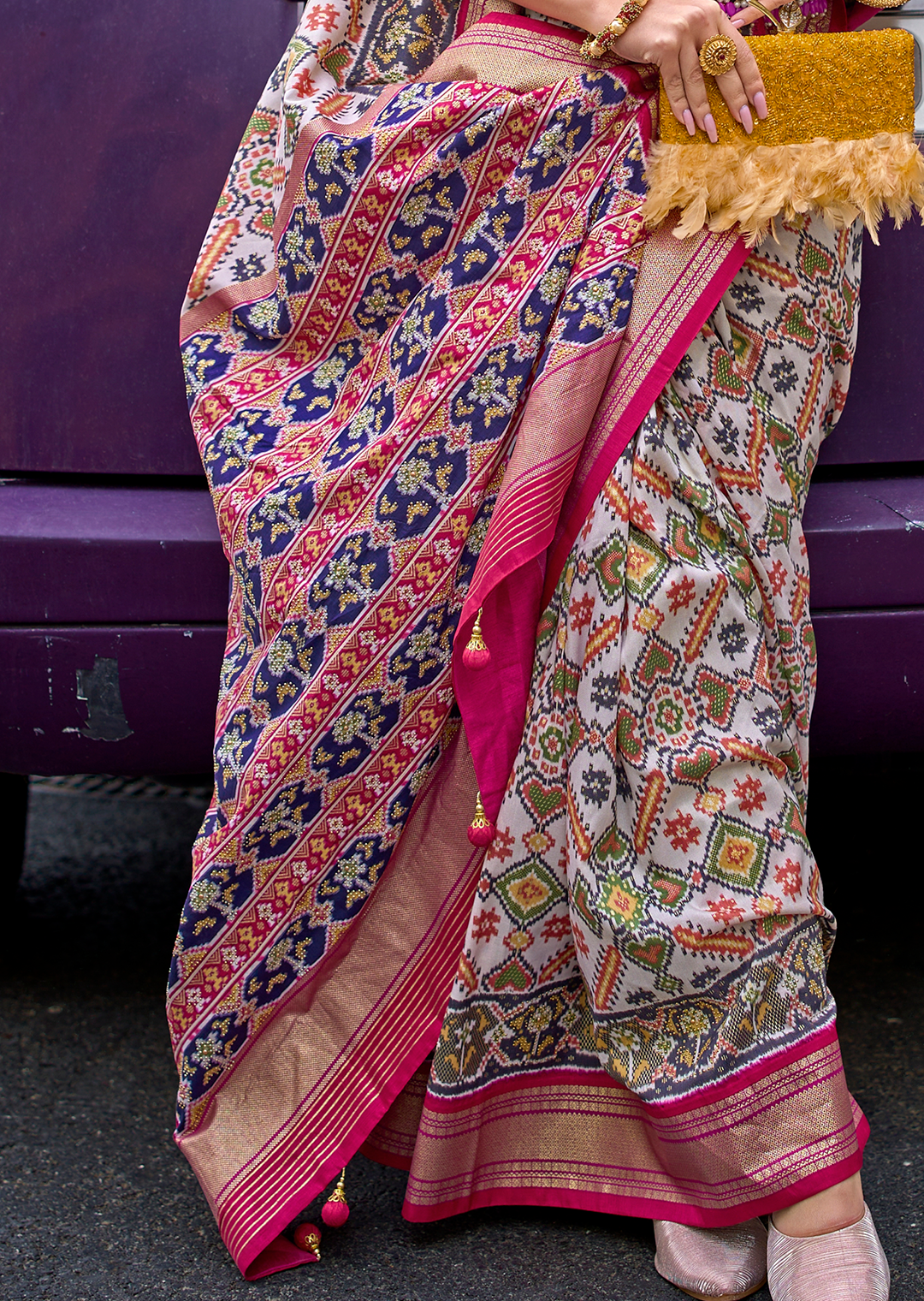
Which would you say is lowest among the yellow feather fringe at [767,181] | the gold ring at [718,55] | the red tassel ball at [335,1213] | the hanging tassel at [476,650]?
the red tassel ball at [335,1213]

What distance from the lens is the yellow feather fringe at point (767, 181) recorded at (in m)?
1.26

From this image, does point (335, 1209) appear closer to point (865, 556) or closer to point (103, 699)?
point (103, 699)

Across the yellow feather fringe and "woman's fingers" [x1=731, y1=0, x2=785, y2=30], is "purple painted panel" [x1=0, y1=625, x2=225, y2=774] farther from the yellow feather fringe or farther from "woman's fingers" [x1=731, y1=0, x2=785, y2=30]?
"woman's fingers" [x1=731, y1=0, x2=785, y2=30]

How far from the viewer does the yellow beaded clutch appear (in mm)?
1263

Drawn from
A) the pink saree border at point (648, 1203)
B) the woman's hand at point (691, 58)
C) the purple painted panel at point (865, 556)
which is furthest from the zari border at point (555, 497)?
the pink saree border at point (648, 1203)

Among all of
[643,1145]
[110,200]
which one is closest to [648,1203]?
[643,1145]

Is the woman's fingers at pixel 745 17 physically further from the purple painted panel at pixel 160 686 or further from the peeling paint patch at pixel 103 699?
the peeling paint patch at pixel 103 699

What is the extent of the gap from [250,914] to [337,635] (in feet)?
0.96

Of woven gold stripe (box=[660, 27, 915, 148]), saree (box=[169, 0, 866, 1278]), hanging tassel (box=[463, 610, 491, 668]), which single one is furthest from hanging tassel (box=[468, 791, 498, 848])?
woven gold stripe (box=[660, 27, 915, 148])

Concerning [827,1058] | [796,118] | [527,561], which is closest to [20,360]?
[527,561]

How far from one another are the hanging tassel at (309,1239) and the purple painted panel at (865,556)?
2.68ft

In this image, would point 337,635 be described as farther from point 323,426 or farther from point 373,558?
point 323,426

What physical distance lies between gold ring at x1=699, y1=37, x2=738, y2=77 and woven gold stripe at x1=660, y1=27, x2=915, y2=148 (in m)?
0.02

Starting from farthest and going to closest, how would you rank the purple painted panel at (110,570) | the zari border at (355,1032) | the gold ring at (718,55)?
the purple painted panel at (110,570) → the zari border at (355,1032) → the gold ring at (718,55)
